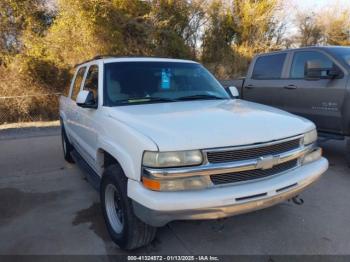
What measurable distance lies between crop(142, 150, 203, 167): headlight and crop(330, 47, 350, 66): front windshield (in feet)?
13.6

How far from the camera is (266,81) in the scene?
22.6 feet

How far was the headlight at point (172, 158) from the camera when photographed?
2521mm

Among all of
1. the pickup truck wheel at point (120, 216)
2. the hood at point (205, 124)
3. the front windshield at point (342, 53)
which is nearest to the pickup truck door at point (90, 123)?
the hood at point (205, 124)

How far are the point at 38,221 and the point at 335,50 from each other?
17.9 ft

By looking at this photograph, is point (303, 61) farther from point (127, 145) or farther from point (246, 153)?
point (127, 145)

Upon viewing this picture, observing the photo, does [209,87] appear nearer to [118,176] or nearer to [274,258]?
[118,176]

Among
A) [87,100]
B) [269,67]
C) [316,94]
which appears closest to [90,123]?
[87,100]

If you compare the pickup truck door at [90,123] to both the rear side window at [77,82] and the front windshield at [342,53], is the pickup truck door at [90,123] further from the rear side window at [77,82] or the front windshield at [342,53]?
the front windshield at [342,53]

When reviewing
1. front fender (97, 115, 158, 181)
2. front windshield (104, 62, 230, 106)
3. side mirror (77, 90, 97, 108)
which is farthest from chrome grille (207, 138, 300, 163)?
side mirror (77, 90, 97, 108)

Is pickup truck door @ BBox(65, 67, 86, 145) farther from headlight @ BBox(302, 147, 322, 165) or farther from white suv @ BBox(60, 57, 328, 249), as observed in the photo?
headlight @ BBox(302, 147, 322, 165)

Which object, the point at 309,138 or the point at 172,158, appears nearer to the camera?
the point at 172,158

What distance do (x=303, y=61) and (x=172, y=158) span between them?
462cm

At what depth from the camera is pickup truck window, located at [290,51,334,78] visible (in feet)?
18.7

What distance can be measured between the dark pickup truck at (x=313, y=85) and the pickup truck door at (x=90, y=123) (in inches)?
146
